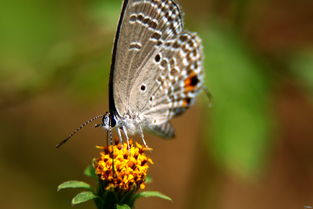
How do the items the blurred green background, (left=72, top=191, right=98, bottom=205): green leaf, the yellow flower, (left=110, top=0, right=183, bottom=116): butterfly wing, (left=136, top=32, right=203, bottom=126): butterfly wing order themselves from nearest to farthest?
(left=72, top=191, right=98, bottom=205): green leaf < the yellow flower < (left=110, top=0, right=183, bottom=116): butterfly wing < (left=136, top=32, right=203, bottom=126): butterfly wing < the blurred green background

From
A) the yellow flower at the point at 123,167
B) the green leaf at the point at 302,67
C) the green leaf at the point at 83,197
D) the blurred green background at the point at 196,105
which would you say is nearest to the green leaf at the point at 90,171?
the yellow flower at the point at 123,167

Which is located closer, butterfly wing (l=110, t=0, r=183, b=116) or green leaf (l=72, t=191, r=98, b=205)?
green leaf (l=72, t=191, r=98, b=205)

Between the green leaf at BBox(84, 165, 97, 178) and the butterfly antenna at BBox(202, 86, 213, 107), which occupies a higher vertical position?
the butterfly antenna at BBox(202, 86, 213, 107)

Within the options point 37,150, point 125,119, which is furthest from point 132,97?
point 37,150

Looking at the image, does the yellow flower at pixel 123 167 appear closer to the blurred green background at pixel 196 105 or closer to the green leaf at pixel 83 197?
the green leaf at pixel 83 197

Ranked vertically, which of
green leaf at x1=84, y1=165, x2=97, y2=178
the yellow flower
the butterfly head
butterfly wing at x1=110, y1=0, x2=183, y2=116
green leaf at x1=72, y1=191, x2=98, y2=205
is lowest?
green leaf at x1=72, y1=191, x2=98, y2=205

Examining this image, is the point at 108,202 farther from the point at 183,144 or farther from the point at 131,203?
the point at 183,144

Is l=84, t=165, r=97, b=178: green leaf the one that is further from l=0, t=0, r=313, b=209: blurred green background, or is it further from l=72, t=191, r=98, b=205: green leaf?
l=0, t=0, r=313, b=209: blurred green background

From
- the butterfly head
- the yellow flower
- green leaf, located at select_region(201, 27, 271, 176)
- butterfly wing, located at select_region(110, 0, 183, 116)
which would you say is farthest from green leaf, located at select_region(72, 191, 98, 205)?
green leaf, located at select_region(201, 27, 271, 176)
